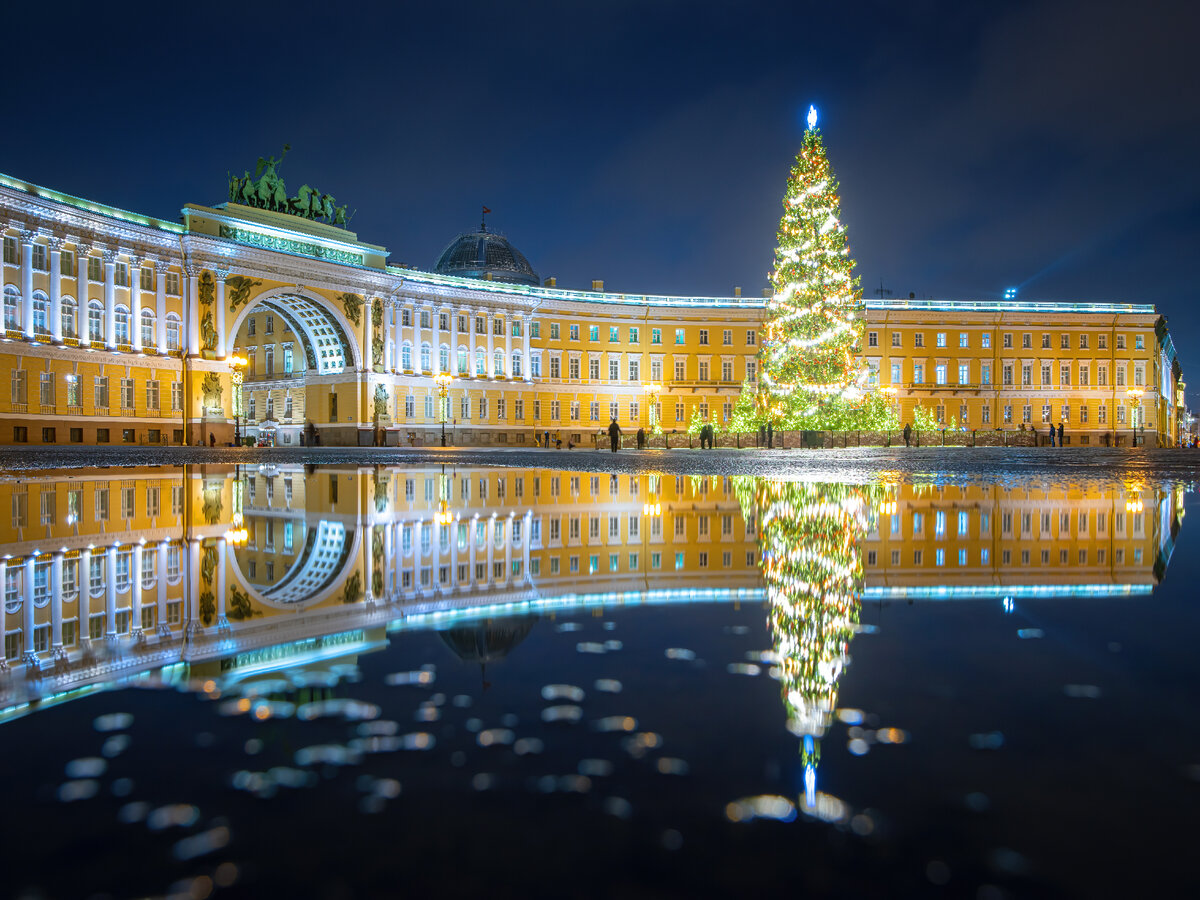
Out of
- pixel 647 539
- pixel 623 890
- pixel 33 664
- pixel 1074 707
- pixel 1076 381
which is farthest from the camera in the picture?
pixel 1076 381

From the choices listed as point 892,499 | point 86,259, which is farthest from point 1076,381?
point 892,499

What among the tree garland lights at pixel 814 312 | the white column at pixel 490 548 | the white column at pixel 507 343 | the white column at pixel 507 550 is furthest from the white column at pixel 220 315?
the white column at pixel 507 550

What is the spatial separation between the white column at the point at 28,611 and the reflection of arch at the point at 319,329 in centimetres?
4671

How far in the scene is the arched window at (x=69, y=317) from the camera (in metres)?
37.7

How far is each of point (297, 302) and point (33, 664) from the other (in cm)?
5138

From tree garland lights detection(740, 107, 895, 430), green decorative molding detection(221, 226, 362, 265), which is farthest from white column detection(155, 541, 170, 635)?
green decorative molding detection(221, 226, 362, 265)

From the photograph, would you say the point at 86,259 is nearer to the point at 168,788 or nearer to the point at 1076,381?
the point at 168,788

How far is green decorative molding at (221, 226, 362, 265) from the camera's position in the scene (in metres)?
43.7

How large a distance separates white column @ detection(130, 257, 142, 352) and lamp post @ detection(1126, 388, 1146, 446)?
6970 cm

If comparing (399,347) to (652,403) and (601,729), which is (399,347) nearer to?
(652,403)

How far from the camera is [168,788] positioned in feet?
3.33

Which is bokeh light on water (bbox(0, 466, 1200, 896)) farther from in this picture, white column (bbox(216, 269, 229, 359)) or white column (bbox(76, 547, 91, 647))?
white column (bbox(216, 269, 229, 359))

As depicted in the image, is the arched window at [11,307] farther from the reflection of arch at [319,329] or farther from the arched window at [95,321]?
the reflection of arch at [319,329]

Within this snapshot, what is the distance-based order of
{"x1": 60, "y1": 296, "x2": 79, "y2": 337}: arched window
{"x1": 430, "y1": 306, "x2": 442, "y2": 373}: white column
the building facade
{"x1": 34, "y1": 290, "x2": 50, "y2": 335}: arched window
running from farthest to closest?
1. {"x1": 430, "y1": 306, "x2": 442, "y2": 373}: white column
2. the building facade
3. {"x1": 60, "y1": 296, "x2": 79, "y2": 337}: arched window
4. {"x1": 34, "y1": 290, "x2": 50, "y2": 335}: arched window
